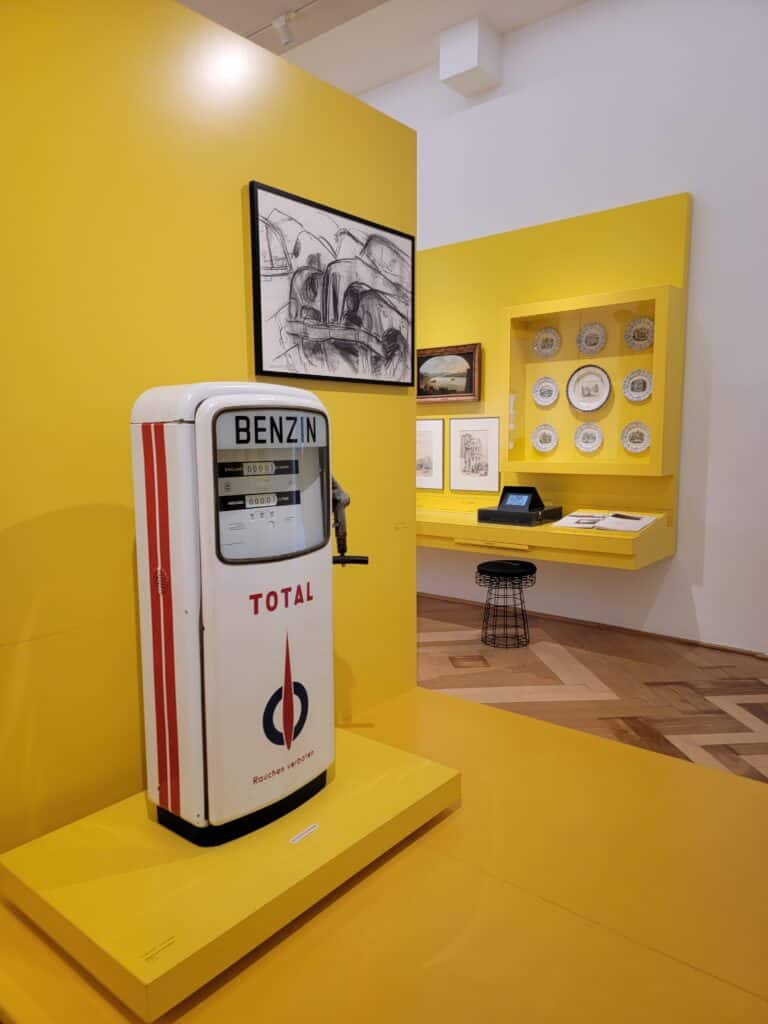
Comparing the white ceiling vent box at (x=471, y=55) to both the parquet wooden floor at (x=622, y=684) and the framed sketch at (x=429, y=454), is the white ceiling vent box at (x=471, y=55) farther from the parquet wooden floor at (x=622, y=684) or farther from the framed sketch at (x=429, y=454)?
the parquet wooden floor at (x=622, y=684)

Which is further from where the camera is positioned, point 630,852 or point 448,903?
point 630,852

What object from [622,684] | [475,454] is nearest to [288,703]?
[622,684]

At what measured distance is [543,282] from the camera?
5.09 meters

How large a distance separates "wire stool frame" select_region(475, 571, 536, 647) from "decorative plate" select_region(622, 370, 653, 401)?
1360 mm

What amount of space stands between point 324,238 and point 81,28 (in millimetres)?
783

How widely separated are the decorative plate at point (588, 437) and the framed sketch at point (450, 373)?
91 centimetres

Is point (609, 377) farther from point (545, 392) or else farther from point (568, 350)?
point (545, 392)

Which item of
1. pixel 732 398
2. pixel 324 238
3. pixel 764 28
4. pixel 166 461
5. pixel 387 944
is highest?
pixel 764 28

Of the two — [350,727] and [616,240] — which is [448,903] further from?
[616,240]

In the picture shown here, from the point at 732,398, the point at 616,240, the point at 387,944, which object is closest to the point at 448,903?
the point at 387,944

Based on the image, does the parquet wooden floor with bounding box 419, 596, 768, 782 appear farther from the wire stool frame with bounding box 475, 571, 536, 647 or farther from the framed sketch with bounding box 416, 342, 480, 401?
the framed sketch with bounding box 416, 342, 480, 401

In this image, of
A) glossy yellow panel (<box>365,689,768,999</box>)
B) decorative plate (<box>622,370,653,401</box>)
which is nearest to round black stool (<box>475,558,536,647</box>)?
decorative plate (<box>622,370,653,401</box>)

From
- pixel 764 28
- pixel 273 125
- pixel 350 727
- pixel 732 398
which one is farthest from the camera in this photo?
pixel 732 398

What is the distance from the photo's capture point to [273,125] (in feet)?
6.33
